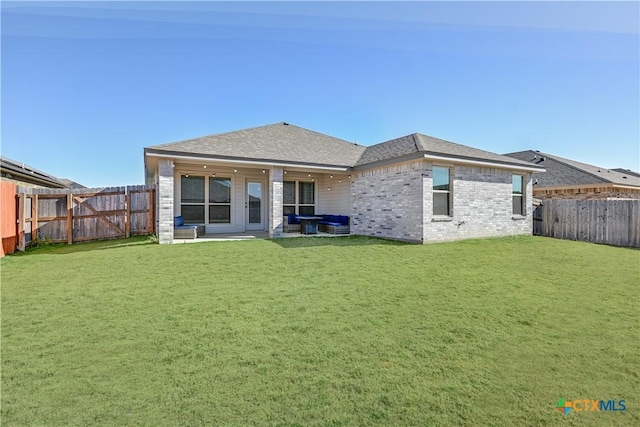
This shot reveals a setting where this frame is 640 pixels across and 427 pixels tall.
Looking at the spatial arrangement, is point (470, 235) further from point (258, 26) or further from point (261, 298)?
point (258, 26)

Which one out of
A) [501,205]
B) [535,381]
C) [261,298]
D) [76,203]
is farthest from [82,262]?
[501,205]

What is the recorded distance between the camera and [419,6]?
27.7ft

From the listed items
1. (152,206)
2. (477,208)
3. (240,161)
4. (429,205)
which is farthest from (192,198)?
(477,208)

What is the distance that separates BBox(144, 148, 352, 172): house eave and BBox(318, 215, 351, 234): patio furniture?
93.6 inches

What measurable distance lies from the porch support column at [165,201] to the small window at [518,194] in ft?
45.8

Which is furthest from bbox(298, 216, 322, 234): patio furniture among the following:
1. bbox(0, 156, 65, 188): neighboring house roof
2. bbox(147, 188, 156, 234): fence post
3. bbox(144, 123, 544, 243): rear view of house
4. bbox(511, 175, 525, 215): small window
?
bbox(0, 156, 65, 188): neighboring house roof

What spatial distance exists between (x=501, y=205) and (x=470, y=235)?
225 centimetres

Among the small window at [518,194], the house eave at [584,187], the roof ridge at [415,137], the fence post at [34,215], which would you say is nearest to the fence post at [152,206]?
the fence post at [34,215]

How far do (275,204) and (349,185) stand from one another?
415 centimetres

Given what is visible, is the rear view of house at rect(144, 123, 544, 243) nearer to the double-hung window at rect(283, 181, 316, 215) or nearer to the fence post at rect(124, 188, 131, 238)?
the double-hung window at rect(283, 181, 316, 215)

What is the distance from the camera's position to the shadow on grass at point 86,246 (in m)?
8.91

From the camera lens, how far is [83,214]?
1077 centimetres

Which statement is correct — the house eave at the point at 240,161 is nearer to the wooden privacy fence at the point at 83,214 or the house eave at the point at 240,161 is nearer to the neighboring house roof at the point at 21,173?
the wooden privacy fence at the point at 83,214

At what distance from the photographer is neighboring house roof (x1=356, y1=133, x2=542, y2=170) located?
33.5ft
